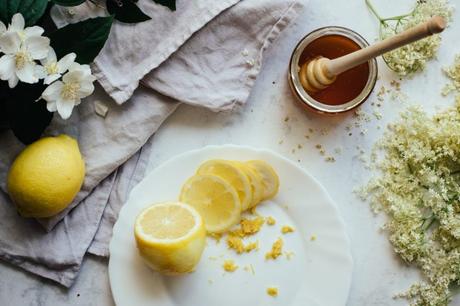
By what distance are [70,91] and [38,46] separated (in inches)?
3.8

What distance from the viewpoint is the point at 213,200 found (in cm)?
119

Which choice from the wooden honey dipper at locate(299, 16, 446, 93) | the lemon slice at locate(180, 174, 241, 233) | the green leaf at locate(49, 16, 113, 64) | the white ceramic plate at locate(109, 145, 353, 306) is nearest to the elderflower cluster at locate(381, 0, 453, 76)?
the wooden honey dipper at locate(299, 16, 446, 93)

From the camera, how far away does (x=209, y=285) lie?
122 centimetres

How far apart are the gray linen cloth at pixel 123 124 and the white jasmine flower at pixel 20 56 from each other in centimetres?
19

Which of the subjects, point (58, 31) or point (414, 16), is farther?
point (414, 16)

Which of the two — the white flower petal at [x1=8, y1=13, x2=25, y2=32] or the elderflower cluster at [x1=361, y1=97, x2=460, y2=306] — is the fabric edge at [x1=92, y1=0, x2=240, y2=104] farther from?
the elderflower cluster at [x1=361, y1=97, x2=460, y2=306]

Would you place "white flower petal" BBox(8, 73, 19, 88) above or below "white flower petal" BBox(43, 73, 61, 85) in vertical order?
below

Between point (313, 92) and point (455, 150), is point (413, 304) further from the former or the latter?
point (313, 92)

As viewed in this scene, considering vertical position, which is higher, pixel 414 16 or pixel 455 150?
pixel 414 16

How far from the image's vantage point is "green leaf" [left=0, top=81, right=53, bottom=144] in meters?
1.12

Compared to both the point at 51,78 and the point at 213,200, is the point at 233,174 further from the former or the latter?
the point at 51,78

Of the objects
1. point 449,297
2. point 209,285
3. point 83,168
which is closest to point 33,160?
point 83,168

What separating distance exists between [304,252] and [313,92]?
33 cm

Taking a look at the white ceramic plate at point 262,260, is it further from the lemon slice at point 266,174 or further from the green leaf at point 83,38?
the green leaf at point 83,38
